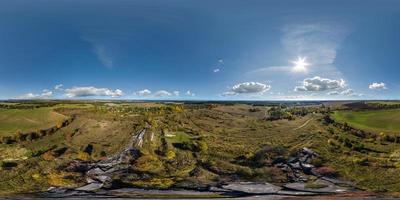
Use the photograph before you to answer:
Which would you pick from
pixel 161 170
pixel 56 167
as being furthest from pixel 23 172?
pixel 161 170

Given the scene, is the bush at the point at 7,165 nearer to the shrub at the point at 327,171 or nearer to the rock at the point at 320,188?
the rock at the point at 320,188

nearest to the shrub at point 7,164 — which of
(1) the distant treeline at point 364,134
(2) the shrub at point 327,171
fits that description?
(2) the shrub at point 327,171

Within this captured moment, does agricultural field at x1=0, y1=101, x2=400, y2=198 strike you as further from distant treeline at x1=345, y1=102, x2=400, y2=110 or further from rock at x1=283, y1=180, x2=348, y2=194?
distant treeline at x1=345, y1=102, x2=400, y2=110

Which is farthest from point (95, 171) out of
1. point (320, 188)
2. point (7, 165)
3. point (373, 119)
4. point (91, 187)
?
point (373, 119)

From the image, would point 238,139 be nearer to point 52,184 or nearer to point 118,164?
point 118,164

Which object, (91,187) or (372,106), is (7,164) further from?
(372,106)

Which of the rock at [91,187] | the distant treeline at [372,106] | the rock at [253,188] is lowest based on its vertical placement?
the rock at [91,187]
